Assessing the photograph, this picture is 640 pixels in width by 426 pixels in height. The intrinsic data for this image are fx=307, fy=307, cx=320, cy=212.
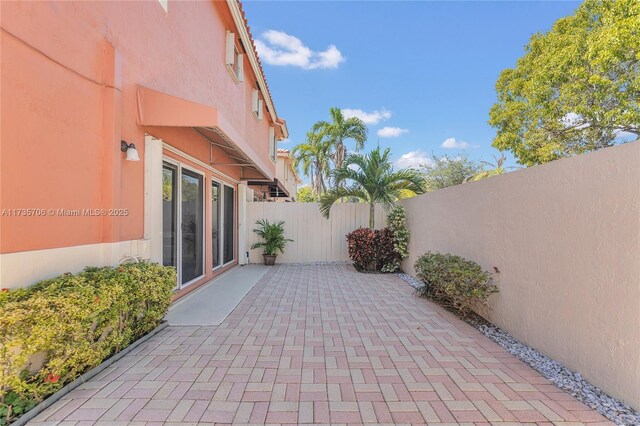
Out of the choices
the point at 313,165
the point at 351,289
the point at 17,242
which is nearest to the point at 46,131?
the point at 17,242

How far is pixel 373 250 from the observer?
1039cm

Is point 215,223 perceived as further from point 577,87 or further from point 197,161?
point 577,87

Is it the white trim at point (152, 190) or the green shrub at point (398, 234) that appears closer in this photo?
the white trim at point (152, 190)

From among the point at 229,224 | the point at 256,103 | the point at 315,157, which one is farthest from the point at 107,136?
the point at 315,157

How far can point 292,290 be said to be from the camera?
308 inches

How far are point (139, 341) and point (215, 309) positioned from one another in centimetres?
178

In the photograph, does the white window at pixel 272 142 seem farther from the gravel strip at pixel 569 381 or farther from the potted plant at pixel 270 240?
the gravel strip at pixel 569 381

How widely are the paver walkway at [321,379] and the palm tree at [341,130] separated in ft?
62.9

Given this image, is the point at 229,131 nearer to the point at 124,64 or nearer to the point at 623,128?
the point at 124,64

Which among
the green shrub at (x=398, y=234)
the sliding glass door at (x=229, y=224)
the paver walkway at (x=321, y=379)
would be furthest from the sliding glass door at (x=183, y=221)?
the green shrub at (x=398, y=234)

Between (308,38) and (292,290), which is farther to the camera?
(308,38)

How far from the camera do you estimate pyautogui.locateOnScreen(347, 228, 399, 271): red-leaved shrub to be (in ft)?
34.1

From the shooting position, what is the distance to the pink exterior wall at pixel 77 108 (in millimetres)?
3033

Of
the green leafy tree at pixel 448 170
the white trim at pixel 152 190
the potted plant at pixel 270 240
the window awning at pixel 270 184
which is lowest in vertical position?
the potted plant at pixel 270 240
